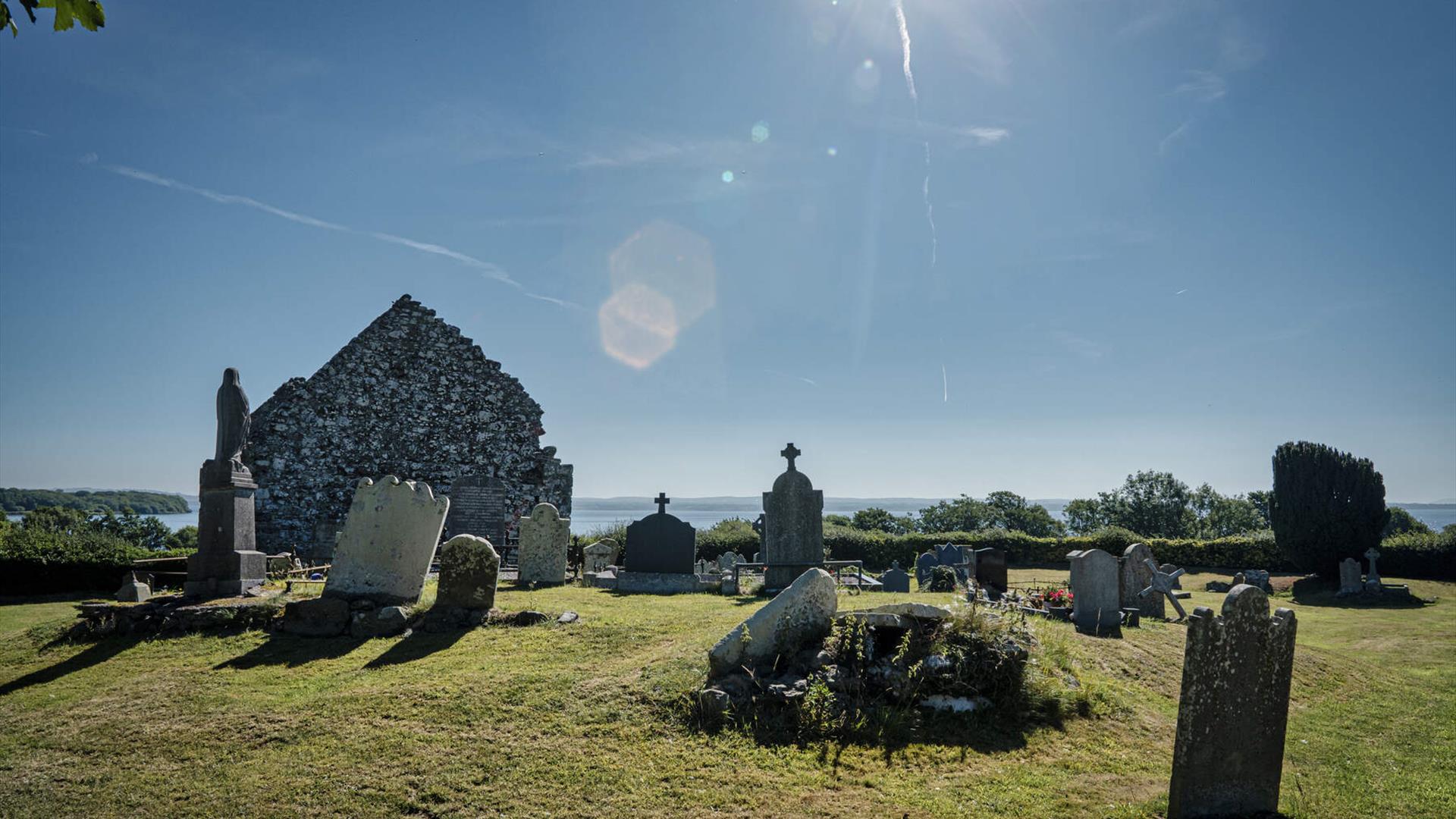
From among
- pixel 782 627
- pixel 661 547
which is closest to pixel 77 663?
pixel 782 627

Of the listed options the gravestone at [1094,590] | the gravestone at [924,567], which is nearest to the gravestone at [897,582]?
the gravestone at [924,567]

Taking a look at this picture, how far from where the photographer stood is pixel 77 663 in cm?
854

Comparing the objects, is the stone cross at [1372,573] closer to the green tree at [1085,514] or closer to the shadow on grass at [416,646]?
the shadow on grass at [416,646]

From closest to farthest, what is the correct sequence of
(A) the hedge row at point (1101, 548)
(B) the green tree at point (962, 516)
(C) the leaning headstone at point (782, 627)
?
(C) the leaning headstone at point (782, 627) < (A) the hedge row at point (1101, 548) < (B) the green tree at point (962, 516)

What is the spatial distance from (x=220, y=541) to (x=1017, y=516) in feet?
187

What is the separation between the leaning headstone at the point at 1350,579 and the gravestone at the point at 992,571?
1568 centimetres

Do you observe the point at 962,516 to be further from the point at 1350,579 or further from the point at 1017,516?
the point at 1350,579

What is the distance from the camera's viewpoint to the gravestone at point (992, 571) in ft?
51.2

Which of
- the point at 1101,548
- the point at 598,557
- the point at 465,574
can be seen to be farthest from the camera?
the point at 1101,548

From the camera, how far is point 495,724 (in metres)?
6.29

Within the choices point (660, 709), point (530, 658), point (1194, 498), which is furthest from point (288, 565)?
point (1194, 498)

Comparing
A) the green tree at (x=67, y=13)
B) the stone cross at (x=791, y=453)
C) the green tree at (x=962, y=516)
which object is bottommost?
the green tree at (x=962, y=516)

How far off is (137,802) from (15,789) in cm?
114

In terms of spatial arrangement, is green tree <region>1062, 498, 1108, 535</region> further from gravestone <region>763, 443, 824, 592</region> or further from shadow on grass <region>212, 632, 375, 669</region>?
shadow on grass <region>212, 632, 375, 669</region>
